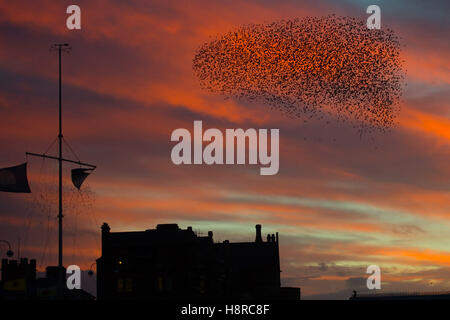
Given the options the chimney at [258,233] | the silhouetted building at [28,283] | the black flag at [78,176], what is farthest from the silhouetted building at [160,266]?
the black flag at [78,176]

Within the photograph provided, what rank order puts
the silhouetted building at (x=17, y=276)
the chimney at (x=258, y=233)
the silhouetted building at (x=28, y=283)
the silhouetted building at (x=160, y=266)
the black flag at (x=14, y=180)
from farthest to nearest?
1. the chimney at (x=258, y=233)
2. the silhouetted building at (x=160, y=266)
3. the silhouetted building at (x=17, y=276)
4. the silhouetted building at (x=28, y=283)
5. the black flag at (x=14, y=180)

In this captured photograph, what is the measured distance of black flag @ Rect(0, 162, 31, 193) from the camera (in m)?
65.2

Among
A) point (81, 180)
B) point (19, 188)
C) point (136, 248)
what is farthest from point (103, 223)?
point (19, 188)

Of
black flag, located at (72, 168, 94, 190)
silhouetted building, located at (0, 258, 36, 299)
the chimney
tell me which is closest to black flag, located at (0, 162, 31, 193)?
black flag, located at (72, 168, 94, 190)

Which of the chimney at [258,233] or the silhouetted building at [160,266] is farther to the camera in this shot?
the chimney at [258,233]

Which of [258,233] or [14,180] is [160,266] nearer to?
[258,233]

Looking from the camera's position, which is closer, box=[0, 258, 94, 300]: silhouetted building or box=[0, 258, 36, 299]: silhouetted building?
box=[0, 258, 94, 300]: silhouetted building

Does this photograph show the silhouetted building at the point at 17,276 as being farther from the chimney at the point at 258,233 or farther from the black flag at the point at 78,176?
the chimney at the point at 258,233

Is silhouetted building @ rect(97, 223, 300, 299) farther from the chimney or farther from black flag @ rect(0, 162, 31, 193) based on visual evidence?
black flag @ rect(0, 162, 31, 193)

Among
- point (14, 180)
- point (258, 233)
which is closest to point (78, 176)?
point (14, 180)

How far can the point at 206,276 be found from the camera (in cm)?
11369

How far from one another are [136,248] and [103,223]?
7.30 metres

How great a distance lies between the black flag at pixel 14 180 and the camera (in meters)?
65.2

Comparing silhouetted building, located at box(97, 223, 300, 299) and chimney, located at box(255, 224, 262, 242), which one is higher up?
chimney, located at box(255, 224, 262, 242)
